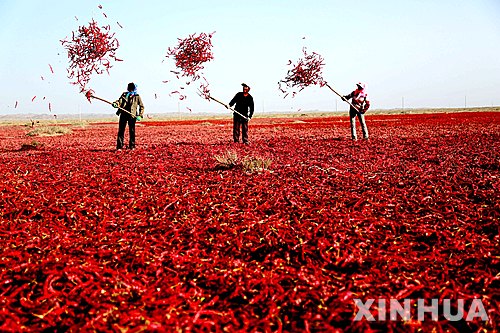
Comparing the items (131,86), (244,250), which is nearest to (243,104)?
(131,86)

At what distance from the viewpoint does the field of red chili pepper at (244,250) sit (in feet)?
10.6

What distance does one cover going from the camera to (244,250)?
4449mm

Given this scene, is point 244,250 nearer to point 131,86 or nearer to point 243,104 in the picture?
point 131,86

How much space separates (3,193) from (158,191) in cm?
288

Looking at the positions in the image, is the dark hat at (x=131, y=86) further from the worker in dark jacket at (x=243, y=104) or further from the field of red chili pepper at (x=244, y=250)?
the field of red chili pepper at (x=244, y=250)

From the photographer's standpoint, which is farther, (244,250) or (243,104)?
(243,104)

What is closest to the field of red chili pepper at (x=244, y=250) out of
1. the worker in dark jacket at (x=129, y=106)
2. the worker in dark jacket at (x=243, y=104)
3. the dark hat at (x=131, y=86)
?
the worker in dark jacket at (x=129, y=106)

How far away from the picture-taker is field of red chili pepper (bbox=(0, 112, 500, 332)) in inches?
128

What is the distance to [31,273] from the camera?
12.6ft

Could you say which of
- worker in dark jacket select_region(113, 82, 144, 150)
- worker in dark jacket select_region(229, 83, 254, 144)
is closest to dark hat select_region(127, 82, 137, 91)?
worker in dark jacket select_region(113, 82, 144, 150)

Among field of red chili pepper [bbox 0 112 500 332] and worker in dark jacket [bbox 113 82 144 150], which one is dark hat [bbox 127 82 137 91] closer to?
worker in dark jacket [bbox 113 82 144 150]

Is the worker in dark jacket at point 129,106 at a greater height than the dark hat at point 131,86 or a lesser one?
lesser

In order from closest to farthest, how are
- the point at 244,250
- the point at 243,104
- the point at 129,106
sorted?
1. the point at 244,250
2. the point at 129,106
3. the point at 243,104

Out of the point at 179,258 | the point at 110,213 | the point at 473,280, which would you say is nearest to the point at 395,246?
the point at 473,280
